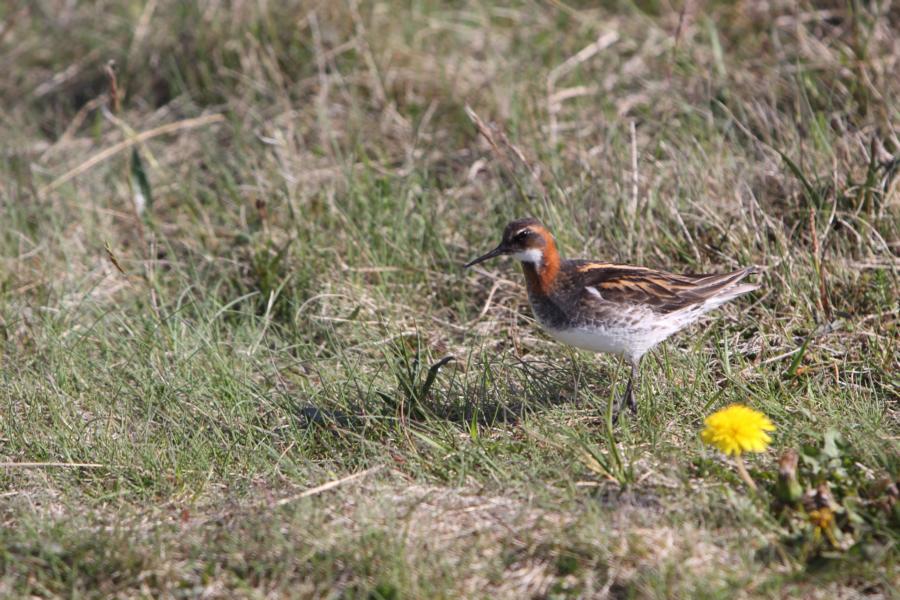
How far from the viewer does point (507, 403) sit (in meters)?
4.98

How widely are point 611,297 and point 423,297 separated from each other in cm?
154

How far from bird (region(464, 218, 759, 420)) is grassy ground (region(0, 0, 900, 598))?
0.85ft

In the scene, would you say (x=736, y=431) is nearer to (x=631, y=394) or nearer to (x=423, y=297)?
(x=631, y=394)

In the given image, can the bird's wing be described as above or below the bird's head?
below

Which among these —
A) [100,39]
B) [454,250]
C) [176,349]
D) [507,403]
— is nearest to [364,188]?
[454,250]

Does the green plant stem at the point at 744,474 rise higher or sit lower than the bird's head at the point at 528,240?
lower

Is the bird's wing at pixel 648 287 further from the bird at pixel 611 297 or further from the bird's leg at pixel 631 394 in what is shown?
the bird's leg at pixel 631 394

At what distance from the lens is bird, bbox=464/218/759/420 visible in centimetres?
479

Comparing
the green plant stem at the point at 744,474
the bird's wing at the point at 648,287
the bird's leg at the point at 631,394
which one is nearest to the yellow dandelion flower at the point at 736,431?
the green plant stem at the point at 744,474

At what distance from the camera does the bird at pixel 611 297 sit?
15.7 ft

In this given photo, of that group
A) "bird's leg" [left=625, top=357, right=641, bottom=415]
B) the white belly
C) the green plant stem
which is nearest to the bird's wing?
the white belly

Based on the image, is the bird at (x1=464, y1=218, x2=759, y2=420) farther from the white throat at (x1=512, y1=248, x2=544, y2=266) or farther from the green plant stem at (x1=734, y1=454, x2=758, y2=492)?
the green plant stem at (x1=734, y1=454, x2=758, y2=492)

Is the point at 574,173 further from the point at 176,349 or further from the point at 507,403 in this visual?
the point at 176,349

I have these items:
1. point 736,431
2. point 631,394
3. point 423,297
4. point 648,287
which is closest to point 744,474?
point 736,431
